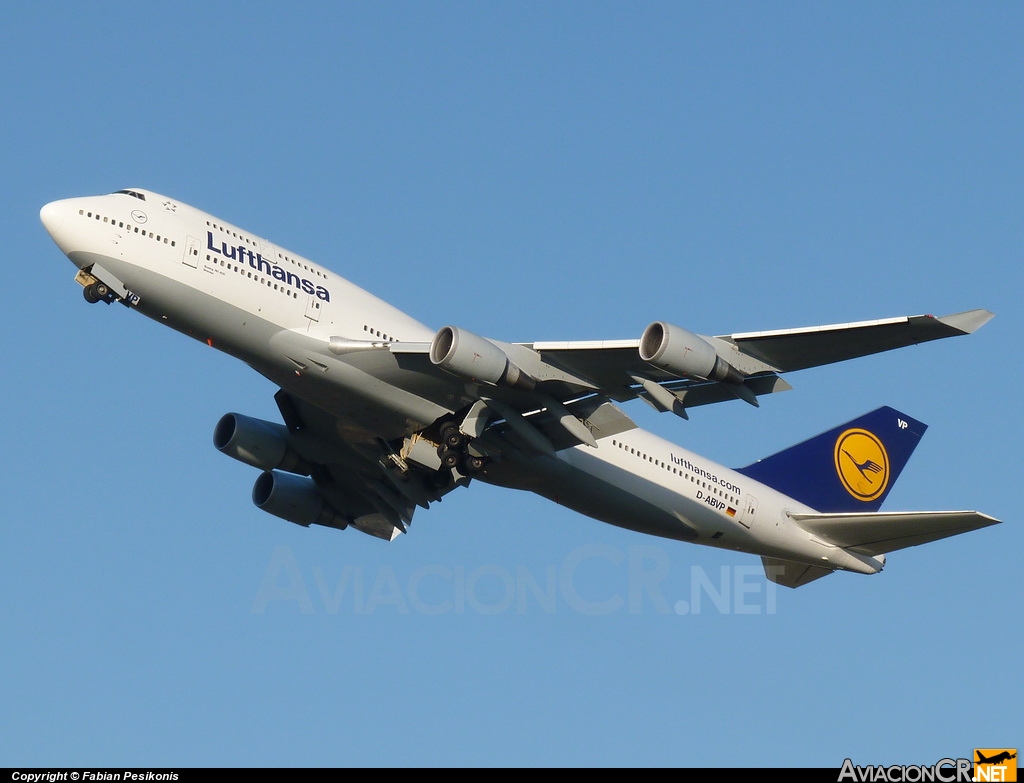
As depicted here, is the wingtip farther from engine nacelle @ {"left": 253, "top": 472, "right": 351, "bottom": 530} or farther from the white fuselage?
engine nacelle @ {"left": 253, "top": 472, "right": 351, "bottom": 530}

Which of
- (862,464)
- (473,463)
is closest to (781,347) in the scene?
(473,463)

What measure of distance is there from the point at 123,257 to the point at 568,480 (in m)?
12.1

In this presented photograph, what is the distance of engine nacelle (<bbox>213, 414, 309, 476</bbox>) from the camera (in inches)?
1351

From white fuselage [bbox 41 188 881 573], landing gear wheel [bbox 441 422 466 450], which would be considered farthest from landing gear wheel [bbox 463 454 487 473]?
white fuselage [bbox 41 188 881 573]

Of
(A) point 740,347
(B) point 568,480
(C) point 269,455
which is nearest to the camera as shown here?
(A) point 740,347

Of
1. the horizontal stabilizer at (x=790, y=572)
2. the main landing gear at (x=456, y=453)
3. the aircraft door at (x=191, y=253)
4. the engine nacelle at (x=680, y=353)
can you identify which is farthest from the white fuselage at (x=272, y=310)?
the horizontal stabilizer at (x=790, y=572)

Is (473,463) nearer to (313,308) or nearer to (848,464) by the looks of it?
(313,308)

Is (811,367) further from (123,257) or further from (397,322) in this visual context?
(123,257)

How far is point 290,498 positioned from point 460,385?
9631 millimetres

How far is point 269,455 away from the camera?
114 ft

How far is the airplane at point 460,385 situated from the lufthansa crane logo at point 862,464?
2.94m

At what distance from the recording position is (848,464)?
38.9 m

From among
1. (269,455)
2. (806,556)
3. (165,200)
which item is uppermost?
(165,200)

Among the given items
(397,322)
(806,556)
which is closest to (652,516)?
(806,556)
